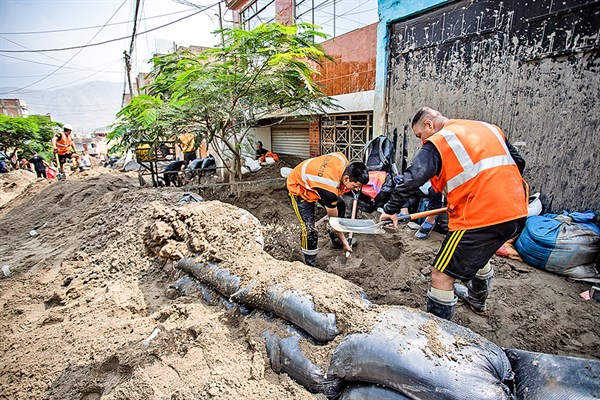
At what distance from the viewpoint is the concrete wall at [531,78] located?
9.50 feet

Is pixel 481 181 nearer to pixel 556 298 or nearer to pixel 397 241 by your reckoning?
pixel 556 298

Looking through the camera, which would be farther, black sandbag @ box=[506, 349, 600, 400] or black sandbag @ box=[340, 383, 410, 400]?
black sandbag @ box=[340, 383, 410, 400]

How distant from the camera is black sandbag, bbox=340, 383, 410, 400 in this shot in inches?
48.9

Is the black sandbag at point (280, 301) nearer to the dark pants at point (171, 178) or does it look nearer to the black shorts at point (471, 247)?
the black shorts at point (471, 247)

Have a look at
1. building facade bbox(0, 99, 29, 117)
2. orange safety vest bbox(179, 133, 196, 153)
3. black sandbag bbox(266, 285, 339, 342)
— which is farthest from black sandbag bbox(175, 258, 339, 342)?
building facade bbox(0, 99, 29, 117)

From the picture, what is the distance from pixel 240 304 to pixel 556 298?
2559 millimetres

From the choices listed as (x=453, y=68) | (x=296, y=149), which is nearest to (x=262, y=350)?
(x=453, y=68)

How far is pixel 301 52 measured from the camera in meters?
3.76

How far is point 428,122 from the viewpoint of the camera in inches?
84.4

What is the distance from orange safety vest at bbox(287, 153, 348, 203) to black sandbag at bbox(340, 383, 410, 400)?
1840mm

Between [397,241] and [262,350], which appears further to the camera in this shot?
[397,241]

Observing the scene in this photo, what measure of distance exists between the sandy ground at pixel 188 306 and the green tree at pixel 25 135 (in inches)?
460

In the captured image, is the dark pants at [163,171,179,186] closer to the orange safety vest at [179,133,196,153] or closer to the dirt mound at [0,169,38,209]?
the orange safety vest at [179,133,196,153]

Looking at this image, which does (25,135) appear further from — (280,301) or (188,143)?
(280,301)
